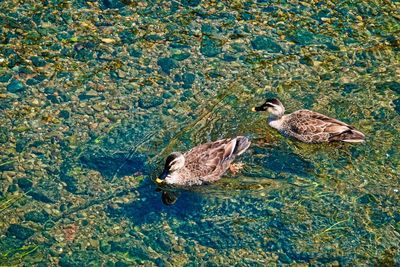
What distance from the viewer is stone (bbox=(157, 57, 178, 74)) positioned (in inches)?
487

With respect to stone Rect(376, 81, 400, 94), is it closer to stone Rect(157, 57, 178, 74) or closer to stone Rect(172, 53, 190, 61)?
stone Rect(172, 53, 190, 61)

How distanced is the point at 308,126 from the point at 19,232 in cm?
422

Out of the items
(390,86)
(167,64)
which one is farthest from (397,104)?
(167,64)

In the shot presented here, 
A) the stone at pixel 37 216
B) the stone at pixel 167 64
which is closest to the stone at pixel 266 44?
the stone at pixel 167 64

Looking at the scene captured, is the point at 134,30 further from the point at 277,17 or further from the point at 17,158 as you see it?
the point at 17,158

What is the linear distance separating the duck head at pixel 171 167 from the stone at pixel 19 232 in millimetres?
1813

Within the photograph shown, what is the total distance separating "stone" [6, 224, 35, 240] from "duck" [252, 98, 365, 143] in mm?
3743

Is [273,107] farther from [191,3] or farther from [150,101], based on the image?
[191,3]

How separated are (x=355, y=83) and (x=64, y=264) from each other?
5.33 metres

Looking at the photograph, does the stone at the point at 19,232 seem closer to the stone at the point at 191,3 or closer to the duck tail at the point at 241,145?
the duck tail at the point at 241,145

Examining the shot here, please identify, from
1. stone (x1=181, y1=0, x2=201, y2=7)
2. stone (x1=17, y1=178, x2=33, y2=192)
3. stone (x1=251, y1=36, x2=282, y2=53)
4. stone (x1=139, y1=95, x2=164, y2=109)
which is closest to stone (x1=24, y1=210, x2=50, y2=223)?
stone (x1=17, y1=178, x2=33, y2=192)

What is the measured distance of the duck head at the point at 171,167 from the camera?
33.5 ft

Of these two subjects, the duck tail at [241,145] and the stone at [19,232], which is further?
the duck tail at [241,145]

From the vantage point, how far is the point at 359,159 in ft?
35.1
